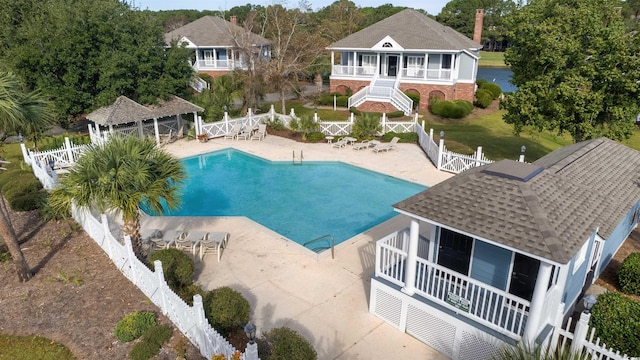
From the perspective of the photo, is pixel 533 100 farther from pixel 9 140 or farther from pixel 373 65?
pixel 9 140

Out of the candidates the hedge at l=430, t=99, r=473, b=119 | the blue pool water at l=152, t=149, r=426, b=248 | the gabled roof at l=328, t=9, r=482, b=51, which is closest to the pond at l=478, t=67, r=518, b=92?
the gabled roof at l=328, t=9, r=482, b=51

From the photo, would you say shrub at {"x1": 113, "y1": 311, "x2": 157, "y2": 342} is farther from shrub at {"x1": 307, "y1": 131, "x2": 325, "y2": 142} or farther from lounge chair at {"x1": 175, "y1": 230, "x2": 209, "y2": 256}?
shrub at {"x1": 307, "y1": 131, "x2": 325, "y2": 142}

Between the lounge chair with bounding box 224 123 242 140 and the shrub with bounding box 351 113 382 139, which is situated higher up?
the shrub with bounding box 351 113 382 139

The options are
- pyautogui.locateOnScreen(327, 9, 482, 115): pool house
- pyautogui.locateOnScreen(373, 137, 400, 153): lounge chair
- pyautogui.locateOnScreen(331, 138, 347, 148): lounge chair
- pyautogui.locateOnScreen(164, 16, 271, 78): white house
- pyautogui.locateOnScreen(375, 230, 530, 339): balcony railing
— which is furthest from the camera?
pyautogui.locateOnScreen(164, 16, 271, 78): white house

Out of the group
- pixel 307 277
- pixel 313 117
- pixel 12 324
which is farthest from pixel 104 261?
pixel 313 117

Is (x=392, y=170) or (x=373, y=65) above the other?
(x=373, y=65)

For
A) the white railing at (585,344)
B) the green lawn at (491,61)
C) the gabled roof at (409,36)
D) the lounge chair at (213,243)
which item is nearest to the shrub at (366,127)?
the gabled roof at (409,36)
